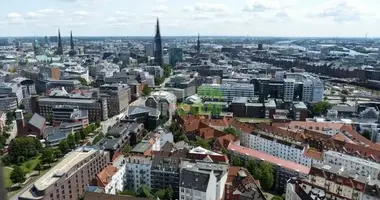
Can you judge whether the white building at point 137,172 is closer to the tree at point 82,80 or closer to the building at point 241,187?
the building at point 241,187

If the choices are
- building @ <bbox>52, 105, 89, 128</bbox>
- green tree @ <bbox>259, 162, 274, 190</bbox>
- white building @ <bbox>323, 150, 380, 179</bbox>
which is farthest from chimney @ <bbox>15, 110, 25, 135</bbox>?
white building @ <bbox>323, 150, 380, 179</bbox>

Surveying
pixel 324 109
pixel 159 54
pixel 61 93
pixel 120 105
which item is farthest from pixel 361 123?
pixel 159 54

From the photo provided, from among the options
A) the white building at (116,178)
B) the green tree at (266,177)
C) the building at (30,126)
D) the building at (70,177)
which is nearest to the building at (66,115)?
the building at (30,126)

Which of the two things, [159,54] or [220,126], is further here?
[159,54]

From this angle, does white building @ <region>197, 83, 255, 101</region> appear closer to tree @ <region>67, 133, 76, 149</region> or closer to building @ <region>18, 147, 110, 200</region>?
tree @ <region>67, 133, 76, 149</region>

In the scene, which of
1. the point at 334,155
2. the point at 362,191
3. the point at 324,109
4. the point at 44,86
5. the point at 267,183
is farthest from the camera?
the point at 44,86

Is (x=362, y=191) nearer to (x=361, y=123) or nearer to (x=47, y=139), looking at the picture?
(x=361, y=123)

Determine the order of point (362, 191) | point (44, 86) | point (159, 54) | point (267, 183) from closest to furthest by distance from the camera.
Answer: point (362, 191)
point (267, 183)
point (44, 86)
point (159, 54)
